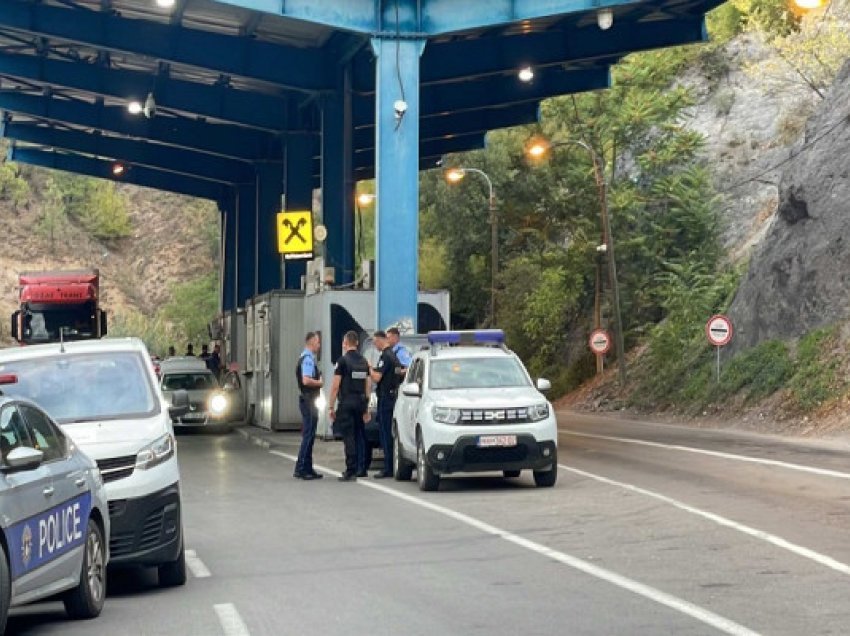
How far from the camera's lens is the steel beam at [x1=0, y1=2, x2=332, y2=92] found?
36688 millimetres

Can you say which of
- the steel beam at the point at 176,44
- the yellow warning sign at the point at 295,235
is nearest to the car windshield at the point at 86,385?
the steel beam at the point at 176,44

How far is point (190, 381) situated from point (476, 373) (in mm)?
20683

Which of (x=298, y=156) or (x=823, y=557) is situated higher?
(x=298, y=156)

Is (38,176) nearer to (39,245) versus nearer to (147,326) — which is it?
(39,245)

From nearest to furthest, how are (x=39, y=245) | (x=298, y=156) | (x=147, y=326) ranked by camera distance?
(x=298, y=156) < (x=147, y=326) < (x=39, y=245)

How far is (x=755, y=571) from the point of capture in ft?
41.4

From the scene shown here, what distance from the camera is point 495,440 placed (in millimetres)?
20266

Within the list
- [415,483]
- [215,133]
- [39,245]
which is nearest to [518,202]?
[215,133]

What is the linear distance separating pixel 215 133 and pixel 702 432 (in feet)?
81.6

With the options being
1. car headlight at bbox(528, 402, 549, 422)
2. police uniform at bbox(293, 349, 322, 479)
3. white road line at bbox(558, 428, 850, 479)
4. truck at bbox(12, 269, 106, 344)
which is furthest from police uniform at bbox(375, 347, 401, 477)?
truck at bbox(12, 269, 106, 344)

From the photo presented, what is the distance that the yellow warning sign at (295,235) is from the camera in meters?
40.2

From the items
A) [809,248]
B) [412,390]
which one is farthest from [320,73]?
[412,390]

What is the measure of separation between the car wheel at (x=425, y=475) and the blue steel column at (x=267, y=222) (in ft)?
115

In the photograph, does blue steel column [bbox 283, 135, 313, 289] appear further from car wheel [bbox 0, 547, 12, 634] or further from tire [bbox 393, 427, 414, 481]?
car wheel [bbox 0, 547, 12, 634]
